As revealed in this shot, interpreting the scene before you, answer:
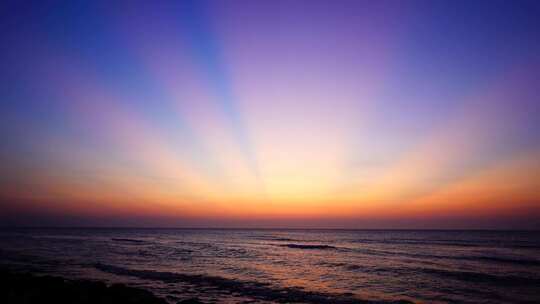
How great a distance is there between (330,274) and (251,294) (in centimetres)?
944

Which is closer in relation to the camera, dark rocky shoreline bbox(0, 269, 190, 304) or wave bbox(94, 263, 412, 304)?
dark rocky shoreline bbox(0, 269, 190, 304)

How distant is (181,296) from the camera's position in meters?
17.4

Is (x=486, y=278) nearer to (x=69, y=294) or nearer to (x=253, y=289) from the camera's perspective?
(x=253, y=289)

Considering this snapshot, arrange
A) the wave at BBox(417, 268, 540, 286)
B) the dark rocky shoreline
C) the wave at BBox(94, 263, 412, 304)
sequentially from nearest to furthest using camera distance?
the dark rocky shoreline → the wave at BBox(94, 263, 412, 304) → the wave at BBox(417, 268, 540, 286)

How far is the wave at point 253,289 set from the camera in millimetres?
17156

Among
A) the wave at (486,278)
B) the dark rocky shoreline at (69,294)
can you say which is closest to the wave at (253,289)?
the dark rocky shoreline at (69,294)

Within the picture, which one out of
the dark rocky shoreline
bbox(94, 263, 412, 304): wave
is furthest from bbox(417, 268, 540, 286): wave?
the dark rocky shoreline

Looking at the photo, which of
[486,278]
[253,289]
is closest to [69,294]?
[253,289]

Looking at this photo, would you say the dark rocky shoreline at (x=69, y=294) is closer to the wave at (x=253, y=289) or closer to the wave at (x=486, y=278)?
the wave at (x=253, y=289)

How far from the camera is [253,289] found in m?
19.7

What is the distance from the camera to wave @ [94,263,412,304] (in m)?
17.2

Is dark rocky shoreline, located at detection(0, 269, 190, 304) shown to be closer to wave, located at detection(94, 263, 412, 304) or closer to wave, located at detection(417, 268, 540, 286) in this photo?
wave, located at detection(94, 263, 412, 304)

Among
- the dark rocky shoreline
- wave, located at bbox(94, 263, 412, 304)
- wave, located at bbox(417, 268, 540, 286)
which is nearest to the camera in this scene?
the dark rocky shoreline

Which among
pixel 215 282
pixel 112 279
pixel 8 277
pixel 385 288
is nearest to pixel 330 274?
pixel 385 288
